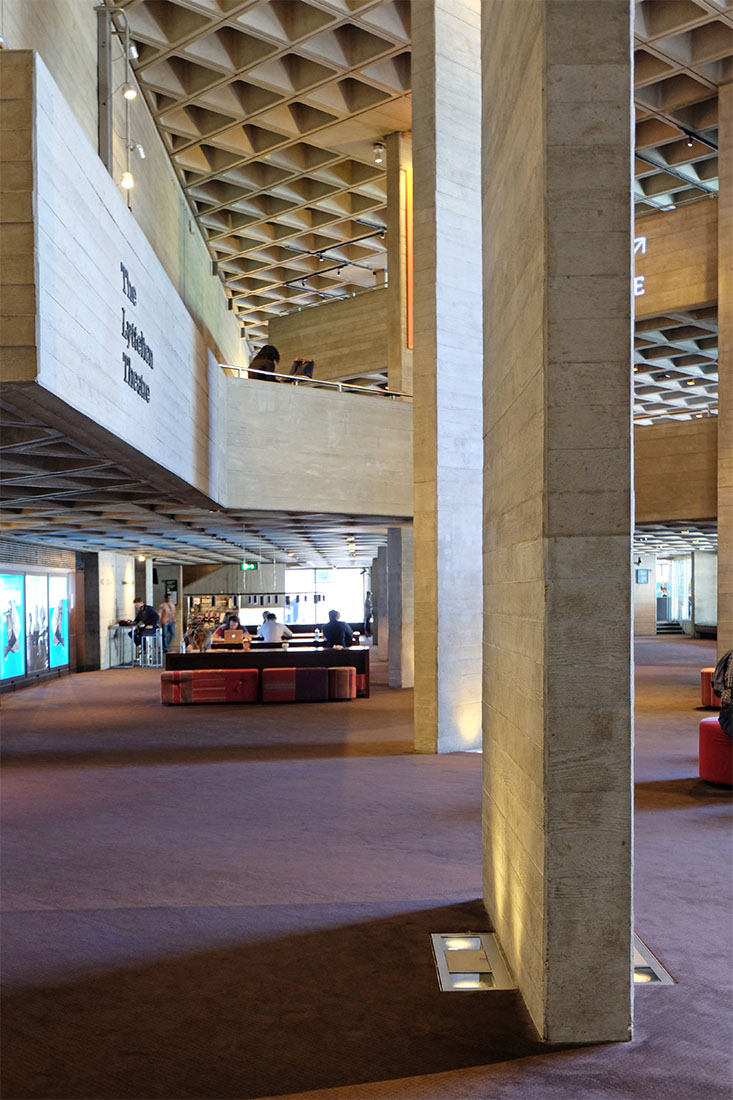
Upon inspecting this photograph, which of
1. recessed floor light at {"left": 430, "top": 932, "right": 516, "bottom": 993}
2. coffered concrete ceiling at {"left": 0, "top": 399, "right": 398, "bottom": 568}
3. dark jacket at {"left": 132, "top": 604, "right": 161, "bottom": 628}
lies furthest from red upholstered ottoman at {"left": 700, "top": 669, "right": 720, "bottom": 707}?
dark jacket at {"left": 132, "top": 604, "right": 161, "bottom": 628}

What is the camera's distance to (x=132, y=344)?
29.1 feet

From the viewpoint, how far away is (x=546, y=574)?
12.8ft

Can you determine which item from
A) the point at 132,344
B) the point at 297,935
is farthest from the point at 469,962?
the point at 132,344

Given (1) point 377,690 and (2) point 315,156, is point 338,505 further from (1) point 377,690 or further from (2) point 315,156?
(2) point 315,156

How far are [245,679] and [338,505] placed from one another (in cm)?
346

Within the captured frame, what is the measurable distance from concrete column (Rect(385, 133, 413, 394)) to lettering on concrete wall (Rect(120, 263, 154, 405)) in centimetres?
814

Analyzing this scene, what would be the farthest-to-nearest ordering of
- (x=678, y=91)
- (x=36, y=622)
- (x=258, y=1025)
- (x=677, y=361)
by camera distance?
(x=677, y=361) < (x=36, y=622) < (x=678, y=91) < (x=258, y=1025)

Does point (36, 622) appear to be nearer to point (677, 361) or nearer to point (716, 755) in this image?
point (716, 755)

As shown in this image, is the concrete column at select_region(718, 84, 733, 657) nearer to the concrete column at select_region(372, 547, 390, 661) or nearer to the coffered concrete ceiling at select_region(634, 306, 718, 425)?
the coffered concrete ceiling at select_region(634, 306, 718, 425)

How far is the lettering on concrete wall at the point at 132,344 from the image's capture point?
8578 mm

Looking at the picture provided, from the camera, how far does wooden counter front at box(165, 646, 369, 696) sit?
16.7m

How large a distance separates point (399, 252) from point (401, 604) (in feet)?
22.0

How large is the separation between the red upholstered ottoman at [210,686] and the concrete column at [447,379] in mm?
→ 5621

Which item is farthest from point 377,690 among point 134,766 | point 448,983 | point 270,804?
point 448,983
